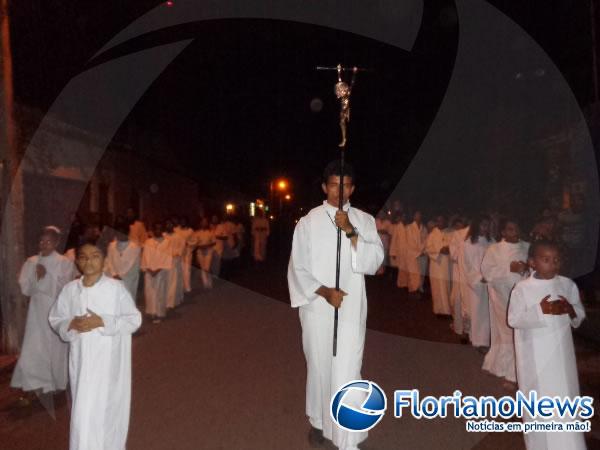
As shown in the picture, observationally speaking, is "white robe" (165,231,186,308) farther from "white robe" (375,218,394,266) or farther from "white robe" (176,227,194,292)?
"white robe" (375,218,394,266)

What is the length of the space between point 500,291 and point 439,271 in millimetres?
3858

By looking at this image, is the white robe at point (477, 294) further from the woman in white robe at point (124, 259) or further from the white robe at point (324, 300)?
the woman in white robe at point (124, 259)

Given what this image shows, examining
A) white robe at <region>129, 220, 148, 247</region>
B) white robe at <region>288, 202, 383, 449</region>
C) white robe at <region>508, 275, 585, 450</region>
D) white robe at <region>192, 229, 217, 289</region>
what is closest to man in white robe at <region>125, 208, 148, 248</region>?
white robe at <region>129, 220, 148, 247</region>

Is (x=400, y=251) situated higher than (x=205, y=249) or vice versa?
(x=205, y=249)

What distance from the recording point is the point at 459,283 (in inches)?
382

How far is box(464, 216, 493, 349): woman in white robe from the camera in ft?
28.3

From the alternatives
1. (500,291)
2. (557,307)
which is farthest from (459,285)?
(557,307)

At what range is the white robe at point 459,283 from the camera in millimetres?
9445

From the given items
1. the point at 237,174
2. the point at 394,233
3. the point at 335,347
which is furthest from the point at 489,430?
the point at 237,174

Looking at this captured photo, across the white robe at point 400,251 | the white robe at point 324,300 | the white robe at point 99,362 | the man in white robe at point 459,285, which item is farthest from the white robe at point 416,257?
the white robe at point 99,362

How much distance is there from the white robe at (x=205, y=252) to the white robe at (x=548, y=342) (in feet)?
37.7

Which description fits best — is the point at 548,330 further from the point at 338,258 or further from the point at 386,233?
the point at 386,233

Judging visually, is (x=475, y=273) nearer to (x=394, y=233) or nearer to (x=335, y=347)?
(x=335, y=347)

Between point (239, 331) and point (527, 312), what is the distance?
6162 millimetres
